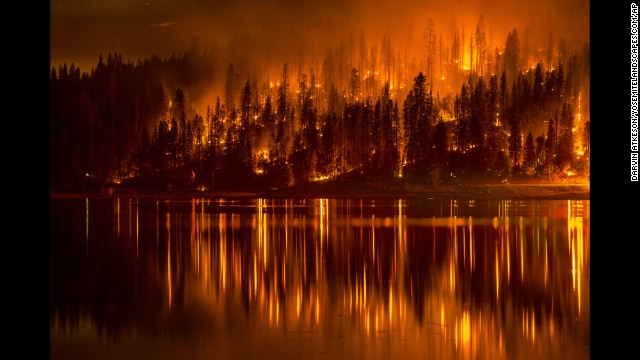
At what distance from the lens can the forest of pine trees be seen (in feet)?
374

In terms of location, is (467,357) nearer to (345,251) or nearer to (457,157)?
(345,251)

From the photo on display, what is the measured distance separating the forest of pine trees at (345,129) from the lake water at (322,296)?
256 ft

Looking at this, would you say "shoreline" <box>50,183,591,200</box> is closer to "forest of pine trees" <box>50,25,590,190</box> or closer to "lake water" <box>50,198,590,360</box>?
"forest of pine trees" <box>50,25,590,190</box>

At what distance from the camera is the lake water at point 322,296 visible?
46.7ft

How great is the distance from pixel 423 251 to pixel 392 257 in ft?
6.76

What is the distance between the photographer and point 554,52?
452ft

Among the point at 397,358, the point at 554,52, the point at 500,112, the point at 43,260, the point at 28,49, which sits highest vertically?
the point at 554,52

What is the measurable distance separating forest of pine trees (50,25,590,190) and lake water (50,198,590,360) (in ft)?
256

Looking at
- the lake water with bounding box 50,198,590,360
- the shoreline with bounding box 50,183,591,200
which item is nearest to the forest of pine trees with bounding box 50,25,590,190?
the shoreline with bounding box 50,183,591,200

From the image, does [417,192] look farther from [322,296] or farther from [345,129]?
[322,296]

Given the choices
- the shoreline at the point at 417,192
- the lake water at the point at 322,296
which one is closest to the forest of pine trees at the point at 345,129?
the shoreline at the point at 417,192

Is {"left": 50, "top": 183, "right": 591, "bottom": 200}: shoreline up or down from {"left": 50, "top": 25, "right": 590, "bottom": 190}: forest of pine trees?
down

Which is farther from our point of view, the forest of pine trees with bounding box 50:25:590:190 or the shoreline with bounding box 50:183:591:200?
the forest of pine trees with bounding box 50:25:590:190
